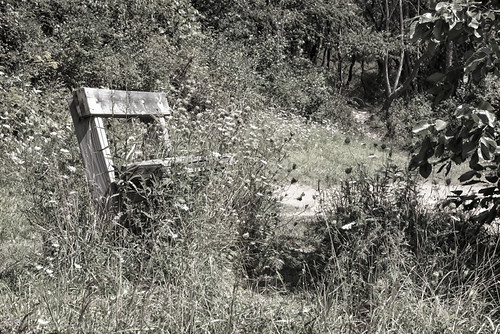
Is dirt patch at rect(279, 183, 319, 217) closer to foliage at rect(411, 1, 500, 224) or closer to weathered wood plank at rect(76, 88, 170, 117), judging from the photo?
weathered wood plank at rect(76, 88, 170, 117)

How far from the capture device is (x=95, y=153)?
151 inches

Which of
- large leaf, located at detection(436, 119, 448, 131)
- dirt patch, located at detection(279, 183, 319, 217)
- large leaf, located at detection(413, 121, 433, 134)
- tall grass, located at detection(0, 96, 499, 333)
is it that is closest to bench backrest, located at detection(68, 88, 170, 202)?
tall grass, located at detection(0, 96, 499, 333)

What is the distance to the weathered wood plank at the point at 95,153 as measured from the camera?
380 cm

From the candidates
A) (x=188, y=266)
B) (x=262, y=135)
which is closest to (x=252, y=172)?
(x=262, y=135)

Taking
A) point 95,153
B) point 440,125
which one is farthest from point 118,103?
point 440,125

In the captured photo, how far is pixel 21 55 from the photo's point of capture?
952cm

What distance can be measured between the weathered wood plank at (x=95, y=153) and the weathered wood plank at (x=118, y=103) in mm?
66

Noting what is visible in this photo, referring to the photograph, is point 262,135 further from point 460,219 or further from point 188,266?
point 188,266

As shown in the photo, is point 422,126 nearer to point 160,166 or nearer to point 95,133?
point 160,166

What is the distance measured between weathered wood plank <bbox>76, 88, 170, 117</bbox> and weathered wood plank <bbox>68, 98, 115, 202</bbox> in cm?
7

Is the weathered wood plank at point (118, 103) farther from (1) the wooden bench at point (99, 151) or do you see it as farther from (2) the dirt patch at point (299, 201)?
(2) the dirt patch at point (299, 201)

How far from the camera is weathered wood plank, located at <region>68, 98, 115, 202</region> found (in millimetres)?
3801

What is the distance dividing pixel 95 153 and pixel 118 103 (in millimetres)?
461

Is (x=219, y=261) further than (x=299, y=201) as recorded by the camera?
No
